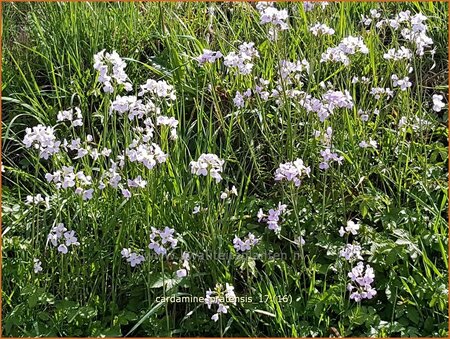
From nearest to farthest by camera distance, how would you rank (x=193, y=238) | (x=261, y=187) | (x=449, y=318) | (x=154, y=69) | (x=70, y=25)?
(x=449, y=318) < (x=193, y=238) < (x=261, y=187) < (x=154, y=69) < (x=70, y=25)

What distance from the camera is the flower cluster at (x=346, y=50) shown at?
8.27 ft

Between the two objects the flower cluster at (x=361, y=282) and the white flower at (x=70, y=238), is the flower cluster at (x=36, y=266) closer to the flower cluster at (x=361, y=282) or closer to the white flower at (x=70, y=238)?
the white flower at (x=70, y=238)

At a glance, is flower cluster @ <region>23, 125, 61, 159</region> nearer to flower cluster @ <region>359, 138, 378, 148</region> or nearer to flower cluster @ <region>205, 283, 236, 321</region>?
flower cluster @ <region>205, 283, 236, 321</region>

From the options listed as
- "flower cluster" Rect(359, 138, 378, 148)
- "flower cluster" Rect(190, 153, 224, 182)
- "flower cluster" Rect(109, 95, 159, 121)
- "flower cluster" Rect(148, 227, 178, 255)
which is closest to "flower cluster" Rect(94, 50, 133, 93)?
"flower cluster" Rect(109, 95, 159, 121)

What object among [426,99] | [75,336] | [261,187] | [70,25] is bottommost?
[75,336]

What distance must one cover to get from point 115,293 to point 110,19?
1.52 m

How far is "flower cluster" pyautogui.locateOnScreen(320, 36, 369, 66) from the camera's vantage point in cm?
252

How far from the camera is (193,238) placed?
2340mm

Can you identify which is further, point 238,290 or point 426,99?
point 426,99

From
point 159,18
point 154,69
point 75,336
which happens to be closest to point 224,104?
point 154,69

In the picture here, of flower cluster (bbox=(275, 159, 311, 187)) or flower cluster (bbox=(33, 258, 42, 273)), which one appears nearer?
flower cluster (bbox=(275, 159, 311, 187))

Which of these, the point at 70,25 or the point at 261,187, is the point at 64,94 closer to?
the point at 70,25

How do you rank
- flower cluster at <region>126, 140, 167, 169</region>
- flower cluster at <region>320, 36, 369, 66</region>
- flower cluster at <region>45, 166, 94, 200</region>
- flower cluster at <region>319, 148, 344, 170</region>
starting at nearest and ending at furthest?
flower cluster at <region>126, 140, 167, 169</region>, flower cluster at <region>45, 166, 94, 200</region>, flower cluster at <region>319, 148, 344, 170</region>, flower cluster at <region>320, 36, 369, 66</region>

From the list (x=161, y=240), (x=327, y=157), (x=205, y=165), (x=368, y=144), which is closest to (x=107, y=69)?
(x=205, y=165)
